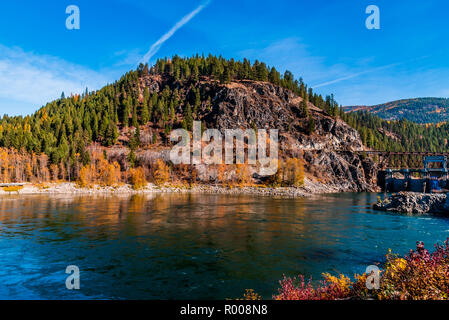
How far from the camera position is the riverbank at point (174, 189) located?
297 ft

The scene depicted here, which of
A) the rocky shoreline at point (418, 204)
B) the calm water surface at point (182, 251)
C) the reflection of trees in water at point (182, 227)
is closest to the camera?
the calm water surface at point (182, 251)

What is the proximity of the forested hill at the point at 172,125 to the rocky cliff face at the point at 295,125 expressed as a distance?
566mm

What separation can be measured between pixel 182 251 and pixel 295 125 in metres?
150

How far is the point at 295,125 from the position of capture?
16338 centimetres

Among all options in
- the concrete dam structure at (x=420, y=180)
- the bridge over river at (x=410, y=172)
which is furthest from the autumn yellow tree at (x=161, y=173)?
the bridge over river at (x=410, y=172)

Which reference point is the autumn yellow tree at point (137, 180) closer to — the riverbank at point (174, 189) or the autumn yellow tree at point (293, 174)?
the riverbank at point (174, 189)

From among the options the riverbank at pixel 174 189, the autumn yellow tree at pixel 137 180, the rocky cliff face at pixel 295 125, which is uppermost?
the rocky cliff face at pixel 295 125

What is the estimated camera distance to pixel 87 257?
22016mm

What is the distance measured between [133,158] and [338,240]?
10894 centimetres

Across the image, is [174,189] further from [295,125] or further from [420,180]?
[420,180]

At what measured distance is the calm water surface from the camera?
650 inches
